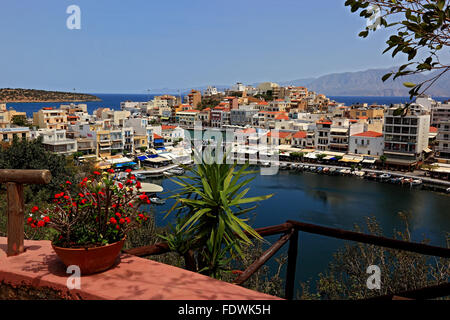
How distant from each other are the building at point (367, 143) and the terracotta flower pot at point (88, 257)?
35965 millimetres

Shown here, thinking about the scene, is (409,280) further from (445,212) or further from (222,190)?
(445,212)

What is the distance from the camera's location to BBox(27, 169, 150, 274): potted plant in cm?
168

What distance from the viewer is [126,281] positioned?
65.2 inches

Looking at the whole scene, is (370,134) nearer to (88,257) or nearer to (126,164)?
(126,164)

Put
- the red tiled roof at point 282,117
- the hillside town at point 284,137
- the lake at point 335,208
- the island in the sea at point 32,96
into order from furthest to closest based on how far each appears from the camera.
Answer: the island in the sea at point 32,96 → the red tiled roof at point 282,117 → the hillside town at point 284,137 → the lake at point 335,208

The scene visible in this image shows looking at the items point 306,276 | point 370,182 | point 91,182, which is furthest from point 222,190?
point 370,182

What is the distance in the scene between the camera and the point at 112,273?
174 cm

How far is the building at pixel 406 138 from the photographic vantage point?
32.8 meters

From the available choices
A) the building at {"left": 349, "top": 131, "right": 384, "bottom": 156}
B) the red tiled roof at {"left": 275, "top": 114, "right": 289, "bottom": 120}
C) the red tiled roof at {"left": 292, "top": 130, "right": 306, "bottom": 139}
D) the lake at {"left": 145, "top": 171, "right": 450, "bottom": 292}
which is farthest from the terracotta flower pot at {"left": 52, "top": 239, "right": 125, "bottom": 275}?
the red tiled roof at {"left": 275, "top": 114, "right": 289, "bottom": 120}

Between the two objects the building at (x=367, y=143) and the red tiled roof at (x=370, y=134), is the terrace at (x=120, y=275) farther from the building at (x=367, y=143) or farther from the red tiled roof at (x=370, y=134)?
the red tiled roof at (x=370, y=134)

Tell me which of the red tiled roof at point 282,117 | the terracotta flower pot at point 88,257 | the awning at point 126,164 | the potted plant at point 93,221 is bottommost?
the awning at point 126,164

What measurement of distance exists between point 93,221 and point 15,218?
0.46 m

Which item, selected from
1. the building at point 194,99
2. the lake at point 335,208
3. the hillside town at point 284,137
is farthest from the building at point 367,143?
the building at point 194,99

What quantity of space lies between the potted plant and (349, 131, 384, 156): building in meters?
35.8
